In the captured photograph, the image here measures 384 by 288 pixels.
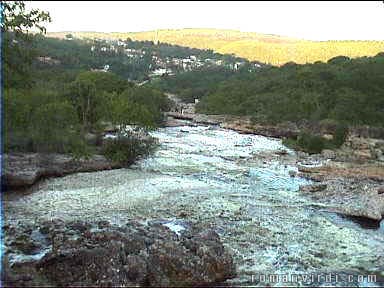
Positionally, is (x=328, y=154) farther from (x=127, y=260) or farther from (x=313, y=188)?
(x=127, y=260)

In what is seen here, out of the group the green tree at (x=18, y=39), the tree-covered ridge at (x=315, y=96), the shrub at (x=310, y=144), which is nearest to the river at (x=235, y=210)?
the green tree at (x=18, y=39)

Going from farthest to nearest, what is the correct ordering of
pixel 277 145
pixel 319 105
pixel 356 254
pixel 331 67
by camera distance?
pixel 331 67
pixel 319 105
pixel 277 145
pixel 356 254

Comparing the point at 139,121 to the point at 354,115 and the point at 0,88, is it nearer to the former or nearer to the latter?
the point at 0,88

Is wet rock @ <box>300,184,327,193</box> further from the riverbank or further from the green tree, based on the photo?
the green tree

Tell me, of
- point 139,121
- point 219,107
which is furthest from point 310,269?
point 219,107

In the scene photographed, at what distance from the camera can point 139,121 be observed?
4138 centimetres

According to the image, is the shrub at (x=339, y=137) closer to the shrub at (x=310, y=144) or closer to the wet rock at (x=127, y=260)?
the shrub at (x=310, y=144)

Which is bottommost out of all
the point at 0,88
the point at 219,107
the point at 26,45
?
the point at 219,107

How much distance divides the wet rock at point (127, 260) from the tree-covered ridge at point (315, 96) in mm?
59913

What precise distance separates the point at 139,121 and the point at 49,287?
2997cm

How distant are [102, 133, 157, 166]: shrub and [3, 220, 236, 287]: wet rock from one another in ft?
62.2

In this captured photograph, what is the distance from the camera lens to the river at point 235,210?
54.5 feet

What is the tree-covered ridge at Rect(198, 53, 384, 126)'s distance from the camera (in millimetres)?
74637

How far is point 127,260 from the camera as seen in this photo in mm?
13492
